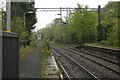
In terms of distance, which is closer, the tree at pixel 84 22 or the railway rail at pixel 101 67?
the railway rail at pixel 101 67

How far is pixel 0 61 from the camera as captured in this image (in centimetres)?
611

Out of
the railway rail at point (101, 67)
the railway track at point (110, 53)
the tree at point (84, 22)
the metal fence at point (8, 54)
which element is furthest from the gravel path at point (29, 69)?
the tree at point (84, 22)

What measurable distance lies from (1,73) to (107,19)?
1559 inches

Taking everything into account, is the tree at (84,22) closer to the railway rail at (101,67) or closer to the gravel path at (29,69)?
the railway rail at (101,67)

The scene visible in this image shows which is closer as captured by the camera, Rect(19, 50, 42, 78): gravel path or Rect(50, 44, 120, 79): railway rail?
Rect(19, 50, 42, 78): gravel path

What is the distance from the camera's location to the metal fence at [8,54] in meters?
6.37

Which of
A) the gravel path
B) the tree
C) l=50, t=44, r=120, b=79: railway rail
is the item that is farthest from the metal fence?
the tree

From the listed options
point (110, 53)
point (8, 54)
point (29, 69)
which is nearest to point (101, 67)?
point (29, 69)

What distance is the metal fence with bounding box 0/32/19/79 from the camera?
20.9 feet

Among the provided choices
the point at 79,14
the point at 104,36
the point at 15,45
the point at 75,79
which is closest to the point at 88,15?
the point at 79,14

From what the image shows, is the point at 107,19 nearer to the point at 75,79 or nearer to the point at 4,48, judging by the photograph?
the point at 75,79

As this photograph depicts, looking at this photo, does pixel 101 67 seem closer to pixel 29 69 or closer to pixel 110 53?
pixel 29 69

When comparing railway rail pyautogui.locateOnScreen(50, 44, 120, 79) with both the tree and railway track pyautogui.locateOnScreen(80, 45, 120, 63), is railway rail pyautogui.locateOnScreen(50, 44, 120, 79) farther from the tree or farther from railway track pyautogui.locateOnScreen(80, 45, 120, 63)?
the tree

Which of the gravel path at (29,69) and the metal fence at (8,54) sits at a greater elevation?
the metal fence at (8,54)
